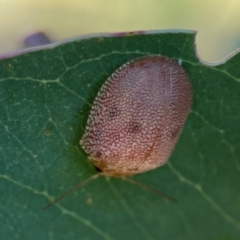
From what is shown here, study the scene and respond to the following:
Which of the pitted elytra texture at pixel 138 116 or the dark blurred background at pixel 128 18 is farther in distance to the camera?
the dark blurred background at pixel 128 18

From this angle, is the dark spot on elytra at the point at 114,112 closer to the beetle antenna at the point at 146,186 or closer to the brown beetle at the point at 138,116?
the brown beetle at the point at 138,116

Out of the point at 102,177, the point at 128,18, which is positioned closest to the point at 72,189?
the point at 102,177

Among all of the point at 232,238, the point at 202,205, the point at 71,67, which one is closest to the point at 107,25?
the point at 71,67

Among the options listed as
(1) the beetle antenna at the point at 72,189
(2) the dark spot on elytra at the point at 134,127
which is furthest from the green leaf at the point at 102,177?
(2) the dark spot on elytra at the point at 134,127

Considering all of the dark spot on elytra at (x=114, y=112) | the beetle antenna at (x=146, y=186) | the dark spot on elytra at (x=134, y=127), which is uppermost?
the dark spot on elytra at (x=114, y=112)

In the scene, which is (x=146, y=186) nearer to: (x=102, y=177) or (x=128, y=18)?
(x=102, y=177)

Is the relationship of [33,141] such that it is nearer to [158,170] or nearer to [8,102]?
[8,102]
